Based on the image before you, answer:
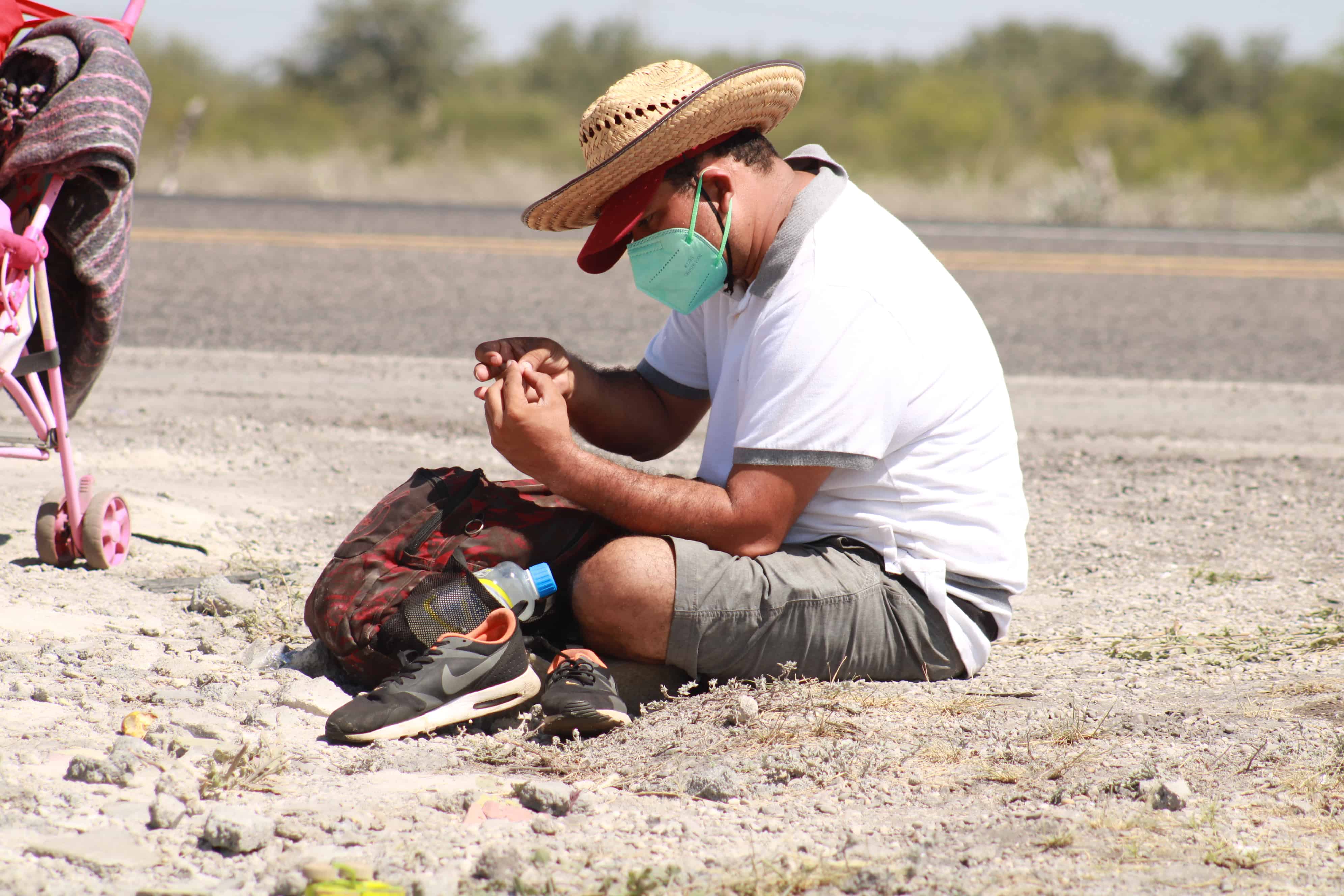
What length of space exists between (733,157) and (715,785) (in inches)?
50.2

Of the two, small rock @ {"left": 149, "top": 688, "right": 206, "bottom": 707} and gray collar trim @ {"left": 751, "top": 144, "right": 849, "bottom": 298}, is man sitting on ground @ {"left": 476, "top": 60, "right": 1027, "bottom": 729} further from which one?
small rock @ {"left": 149, "top": 688, "right": 206, "bottom": 707}

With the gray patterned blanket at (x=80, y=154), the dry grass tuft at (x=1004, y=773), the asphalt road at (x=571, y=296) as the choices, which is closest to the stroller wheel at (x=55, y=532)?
the gray patterned blanket at (x=80, y=154)

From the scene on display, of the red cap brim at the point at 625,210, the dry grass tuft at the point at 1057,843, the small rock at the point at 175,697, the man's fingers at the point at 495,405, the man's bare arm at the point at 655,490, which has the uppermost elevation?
the red cap brim at the point at 625,210

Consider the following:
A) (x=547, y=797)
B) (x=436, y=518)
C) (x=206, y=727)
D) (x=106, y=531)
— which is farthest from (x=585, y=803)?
(x=106, y=531)

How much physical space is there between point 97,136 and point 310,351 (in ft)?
12.4

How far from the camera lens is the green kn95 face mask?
2.74 meters

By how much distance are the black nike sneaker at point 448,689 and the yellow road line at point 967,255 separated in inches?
333

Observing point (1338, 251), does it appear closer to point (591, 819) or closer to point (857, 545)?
point (857, 545)

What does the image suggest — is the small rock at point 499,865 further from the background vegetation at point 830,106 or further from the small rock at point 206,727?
the background vegetation at point 830,106

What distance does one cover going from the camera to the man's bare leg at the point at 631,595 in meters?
2.68

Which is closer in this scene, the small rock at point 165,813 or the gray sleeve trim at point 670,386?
the small rock at point 165,813

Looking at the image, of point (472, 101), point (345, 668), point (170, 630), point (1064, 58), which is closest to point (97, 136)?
point (170, 630)

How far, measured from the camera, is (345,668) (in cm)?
291

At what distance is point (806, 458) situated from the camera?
2549mm
